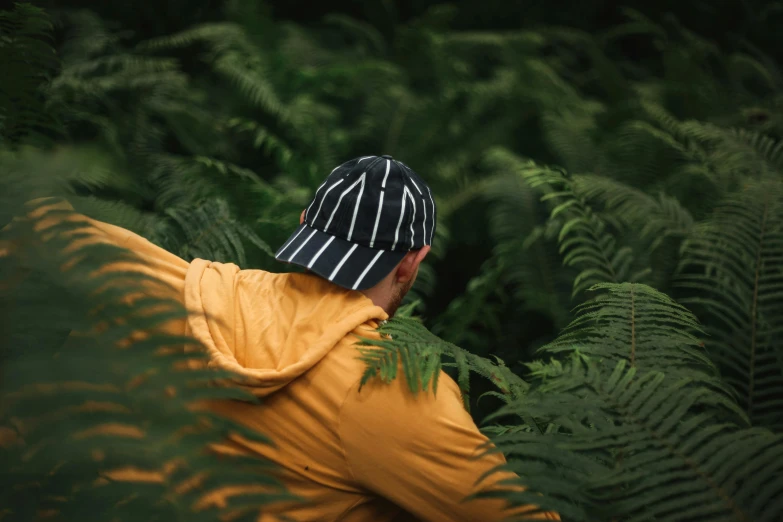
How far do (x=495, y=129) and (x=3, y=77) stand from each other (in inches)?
114

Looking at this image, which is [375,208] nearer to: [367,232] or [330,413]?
[367,232]

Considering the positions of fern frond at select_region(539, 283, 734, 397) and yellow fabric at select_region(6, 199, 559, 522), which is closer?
yellow fabric at select_region(6, 199, 559, 522)

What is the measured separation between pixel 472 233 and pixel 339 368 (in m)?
2.50

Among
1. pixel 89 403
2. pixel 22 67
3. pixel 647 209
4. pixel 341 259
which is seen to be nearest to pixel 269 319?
pixel 341 259

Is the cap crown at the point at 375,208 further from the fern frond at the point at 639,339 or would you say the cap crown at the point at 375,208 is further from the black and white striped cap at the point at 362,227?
the fern frond at the point at 639,339

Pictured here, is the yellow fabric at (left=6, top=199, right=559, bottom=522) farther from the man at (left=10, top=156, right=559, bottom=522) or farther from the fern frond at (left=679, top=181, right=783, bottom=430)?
the fern frond at (left=679, top=181, right=783, bottom=430)

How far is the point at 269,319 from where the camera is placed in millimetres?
1124

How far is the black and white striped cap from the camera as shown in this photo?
1146 millimetres

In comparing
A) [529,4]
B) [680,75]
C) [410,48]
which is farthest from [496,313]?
[529,4]

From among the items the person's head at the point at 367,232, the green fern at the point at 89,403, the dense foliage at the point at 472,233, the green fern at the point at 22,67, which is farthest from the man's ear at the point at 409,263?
the green fern at the point at 22,67

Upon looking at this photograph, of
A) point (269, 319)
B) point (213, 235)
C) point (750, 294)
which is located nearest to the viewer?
point (269, 319)

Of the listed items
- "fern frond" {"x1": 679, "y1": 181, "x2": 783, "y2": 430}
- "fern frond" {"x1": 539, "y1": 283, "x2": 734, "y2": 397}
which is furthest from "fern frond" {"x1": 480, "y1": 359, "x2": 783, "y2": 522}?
"fern frond" {"x1": 679, "y1": 181, "x2": 783, "y2": 430}

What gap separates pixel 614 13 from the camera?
21.7 feet

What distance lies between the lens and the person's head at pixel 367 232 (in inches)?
45.3
